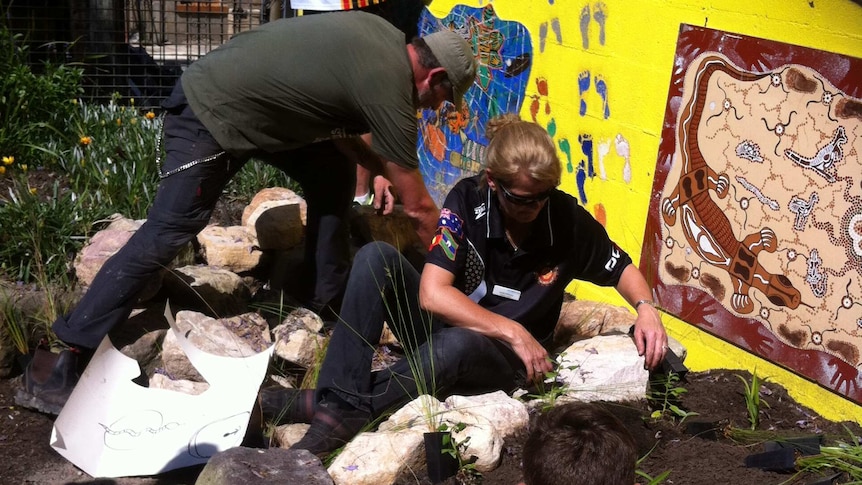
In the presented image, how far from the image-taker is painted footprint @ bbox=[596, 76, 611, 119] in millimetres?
4664

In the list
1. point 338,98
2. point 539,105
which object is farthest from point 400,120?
point 539,105

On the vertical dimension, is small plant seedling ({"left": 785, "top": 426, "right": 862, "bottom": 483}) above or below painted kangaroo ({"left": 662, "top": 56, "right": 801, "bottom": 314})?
below

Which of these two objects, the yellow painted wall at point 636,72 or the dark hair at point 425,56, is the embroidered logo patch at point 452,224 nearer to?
the dark hair at point 425,56

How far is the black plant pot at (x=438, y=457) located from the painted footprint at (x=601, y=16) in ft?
7.81

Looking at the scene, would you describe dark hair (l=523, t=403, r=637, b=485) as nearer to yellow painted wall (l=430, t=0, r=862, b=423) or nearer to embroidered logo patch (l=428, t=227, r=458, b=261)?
embroidered logo patch (l=428, t=227, r=458, b=261)

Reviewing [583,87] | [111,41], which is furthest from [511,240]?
[111,41]

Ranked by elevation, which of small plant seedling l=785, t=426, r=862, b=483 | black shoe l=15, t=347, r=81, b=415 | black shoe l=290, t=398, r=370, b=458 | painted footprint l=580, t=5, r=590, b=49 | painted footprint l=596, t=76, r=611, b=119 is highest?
painted footprint l=580, t=5, r=590, b=49

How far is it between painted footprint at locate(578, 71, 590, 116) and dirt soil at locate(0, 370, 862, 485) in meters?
1.54

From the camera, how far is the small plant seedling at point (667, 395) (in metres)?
3.48

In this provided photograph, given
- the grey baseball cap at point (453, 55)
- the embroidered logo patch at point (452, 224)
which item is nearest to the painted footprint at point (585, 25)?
the grey baseball cap at point (453, 55)

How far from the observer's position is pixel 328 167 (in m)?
4.37

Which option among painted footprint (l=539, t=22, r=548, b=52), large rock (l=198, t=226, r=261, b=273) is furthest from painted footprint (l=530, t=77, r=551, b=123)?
large rock (l=198, t=226, r=261, b=273)

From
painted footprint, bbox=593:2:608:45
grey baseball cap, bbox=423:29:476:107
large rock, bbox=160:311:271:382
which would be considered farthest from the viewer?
painted footprint, bbox=593:2:608:45

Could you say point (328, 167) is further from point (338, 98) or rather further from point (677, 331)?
point (677, 331)
